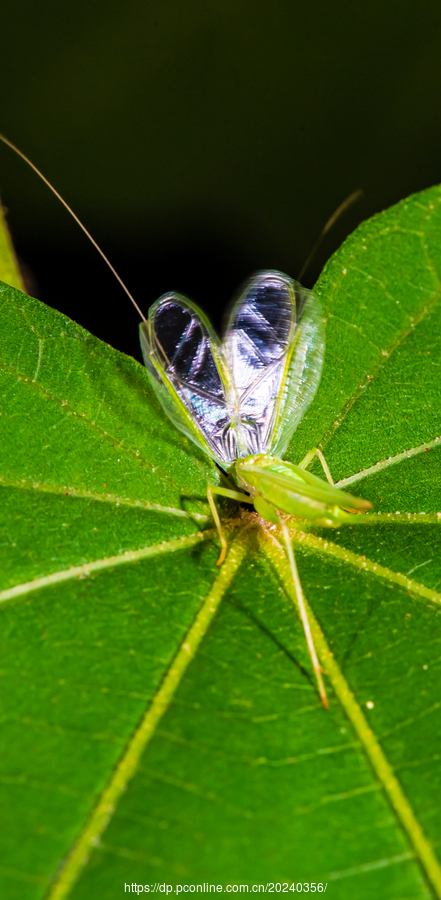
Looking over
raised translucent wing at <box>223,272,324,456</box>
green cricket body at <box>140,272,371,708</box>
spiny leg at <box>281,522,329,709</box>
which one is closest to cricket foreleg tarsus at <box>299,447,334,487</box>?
green cricket body at <box>140,272,371,708</box>

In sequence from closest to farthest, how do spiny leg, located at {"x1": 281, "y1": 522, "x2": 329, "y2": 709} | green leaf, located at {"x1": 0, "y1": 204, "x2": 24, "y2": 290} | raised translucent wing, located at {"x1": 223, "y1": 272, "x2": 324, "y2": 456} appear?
1. spiny leg, located at {"x1": 281, "y1": 522, "x2": 329, "y2": 709}
2. raised translucent wing, located at {"x1": 223, "y1": 272, "x2": 324, "y2": 456}
3. green leaf, located at {"x1": 0, "y1": 204, "x2": 24, "y2": 290}

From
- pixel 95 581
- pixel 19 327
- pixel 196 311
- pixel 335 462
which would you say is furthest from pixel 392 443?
pixel 19 327

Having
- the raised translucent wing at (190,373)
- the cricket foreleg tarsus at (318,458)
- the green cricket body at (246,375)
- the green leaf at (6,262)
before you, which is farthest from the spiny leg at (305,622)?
the green leaf at (6,262)

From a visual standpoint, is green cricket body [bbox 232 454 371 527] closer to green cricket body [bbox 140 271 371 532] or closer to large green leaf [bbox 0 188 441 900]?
green cricket body [bbox 140 271 371 532]

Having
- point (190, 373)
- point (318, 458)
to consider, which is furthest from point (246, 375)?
point (318, 458)

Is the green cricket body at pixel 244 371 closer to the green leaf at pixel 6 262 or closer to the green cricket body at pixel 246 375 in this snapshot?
the green cricket body at pixel 246 375

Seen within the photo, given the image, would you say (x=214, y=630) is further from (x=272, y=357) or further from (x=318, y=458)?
(x=272, y=357)

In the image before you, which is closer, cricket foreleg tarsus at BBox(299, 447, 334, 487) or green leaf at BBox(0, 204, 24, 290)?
cricket foreleg tarsus at BBox(299, 447, 334, 487)
